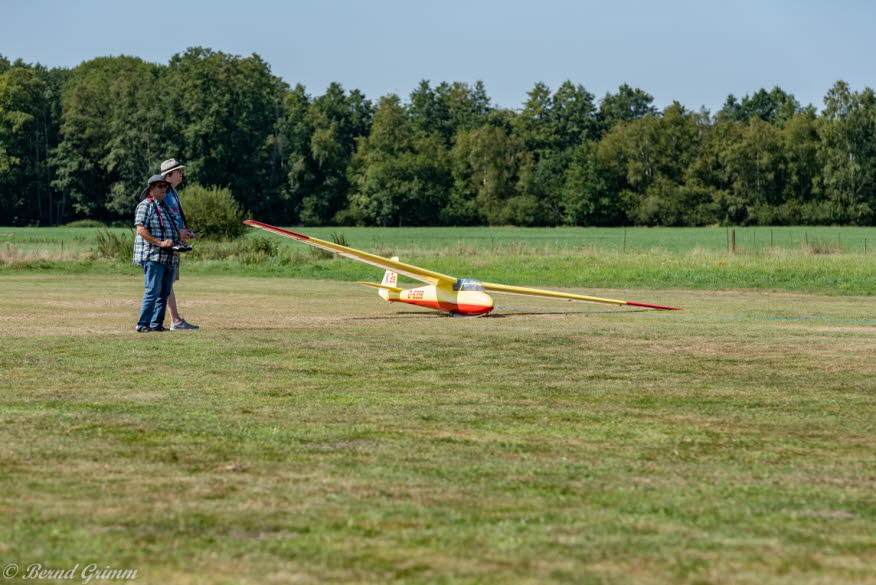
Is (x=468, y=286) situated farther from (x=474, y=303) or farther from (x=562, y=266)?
(x=562, y=266)

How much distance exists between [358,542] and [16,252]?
115 feet

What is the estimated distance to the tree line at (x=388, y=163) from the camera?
106000 mm

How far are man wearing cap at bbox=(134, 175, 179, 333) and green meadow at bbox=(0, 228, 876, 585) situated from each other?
28.6 inches

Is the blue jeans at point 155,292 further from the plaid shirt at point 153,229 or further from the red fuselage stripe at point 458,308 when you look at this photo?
the red fuselage stripe at point 458,308

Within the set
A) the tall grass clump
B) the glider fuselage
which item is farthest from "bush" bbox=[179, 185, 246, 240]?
the glider fuselage

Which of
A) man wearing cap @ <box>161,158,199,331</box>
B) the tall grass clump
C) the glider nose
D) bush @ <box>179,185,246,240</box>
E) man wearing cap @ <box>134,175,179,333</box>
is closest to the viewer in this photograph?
man wearing cap @ <box>134,175,179,333</box>

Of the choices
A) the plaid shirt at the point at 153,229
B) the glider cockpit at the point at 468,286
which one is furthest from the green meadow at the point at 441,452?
the glider cockpit at the point at 468,286

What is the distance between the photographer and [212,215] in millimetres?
46250

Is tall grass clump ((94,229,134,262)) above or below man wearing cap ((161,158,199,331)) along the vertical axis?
below

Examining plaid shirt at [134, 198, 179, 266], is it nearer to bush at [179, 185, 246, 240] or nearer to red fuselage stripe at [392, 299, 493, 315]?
red fuselage stripe at [392, 299, 493, 315]

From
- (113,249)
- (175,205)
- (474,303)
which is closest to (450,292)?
(474,303)

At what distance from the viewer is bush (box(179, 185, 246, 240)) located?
46.2 meters

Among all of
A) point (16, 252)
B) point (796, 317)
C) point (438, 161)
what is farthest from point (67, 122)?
point (796, 317)

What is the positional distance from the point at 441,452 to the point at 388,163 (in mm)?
107267
